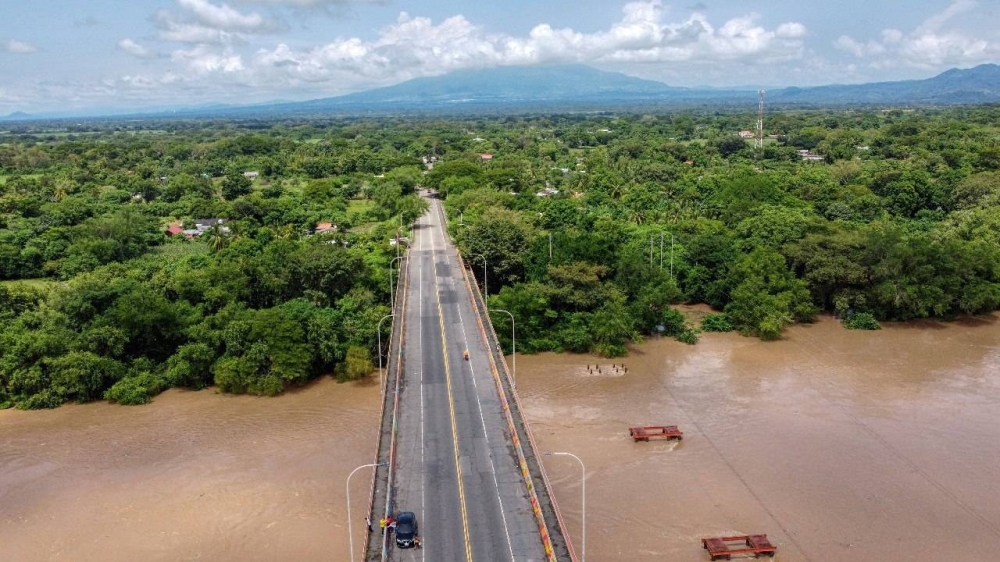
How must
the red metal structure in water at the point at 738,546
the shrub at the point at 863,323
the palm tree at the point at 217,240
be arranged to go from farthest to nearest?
the palm tree at the point at 217,240 → the shrub at the point at 863,323 → the red metal structure in water at the point at 738,546

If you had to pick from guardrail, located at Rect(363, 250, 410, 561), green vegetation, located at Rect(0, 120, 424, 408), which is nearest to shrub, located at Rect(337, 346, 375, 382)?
green vegetation, located at Rect(0, 120, 424, 408)

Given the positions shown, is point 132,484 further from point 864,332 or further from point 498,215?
point 864,332

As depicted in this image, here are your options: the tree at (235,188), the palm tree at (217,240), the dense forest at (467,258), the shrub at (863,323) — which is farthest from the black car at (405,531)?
the tree at (235,188)

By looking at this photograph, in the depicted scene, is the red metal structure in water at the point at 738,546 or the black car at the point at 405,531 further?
the red metal structure in water at the point at 738,546

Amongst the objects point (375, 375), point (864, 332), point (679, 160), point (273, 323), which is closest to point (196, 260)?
point (273, 323)

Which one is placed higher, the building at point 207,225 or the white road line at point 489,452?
the building at point 207,225

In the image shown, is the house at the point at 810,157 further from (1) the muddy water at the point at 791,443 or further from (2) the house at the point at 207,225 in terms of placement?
(2) the house at the point at 207,225

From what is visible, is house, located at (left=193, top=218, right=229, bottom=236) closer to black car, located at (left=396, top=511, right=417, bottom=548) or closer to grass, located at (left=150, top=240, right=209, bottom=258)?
grass, located at (left=150, top=240, right=209, bottom=258)
